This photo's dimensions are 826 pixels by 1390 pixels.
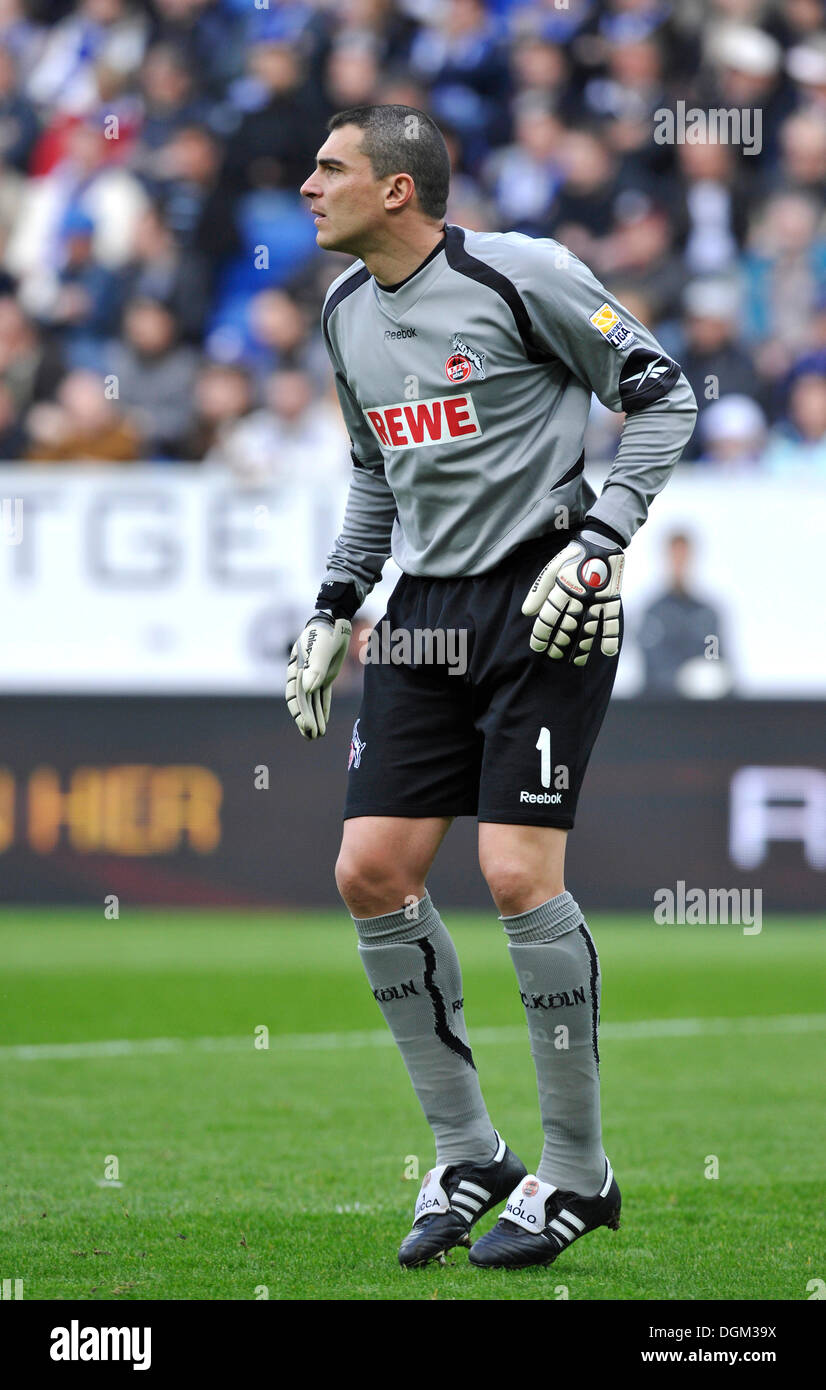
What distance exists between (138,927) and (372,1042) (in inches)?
162

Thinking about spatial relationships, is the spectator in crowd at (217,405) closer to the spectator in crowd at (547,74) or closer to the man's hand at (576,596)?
the spectator in crowd at (547,74)

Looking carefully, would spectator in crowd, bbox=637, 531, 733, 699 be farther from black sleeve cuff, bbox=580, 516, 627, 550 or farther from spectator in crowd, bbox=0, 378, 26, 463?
black sleeve cuff, bbox=580, 516, 627, 550

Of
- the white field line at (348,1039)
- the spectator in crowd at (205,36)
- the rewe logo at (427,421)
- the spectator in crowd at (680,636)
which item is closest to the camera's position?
the rewe logo at (427,421)

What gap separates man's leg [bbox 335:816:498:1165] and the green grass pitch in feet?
1.02

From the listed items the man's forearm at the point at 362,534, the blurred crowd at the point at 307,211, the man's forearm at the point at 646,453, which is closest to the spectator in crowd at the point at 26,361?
the blurred crowd at the point at 307,211

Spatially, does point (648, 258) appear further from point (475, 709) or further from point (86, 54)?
point (475, 709)

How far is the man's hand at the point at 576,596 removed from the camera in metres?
4.09

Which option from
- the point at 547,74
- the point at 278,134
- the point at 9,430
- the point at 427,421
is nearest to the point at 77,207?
the point at 278,134

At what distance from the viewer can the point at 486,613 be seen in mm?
4355

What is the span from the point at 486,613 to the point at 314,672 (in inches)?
21.2

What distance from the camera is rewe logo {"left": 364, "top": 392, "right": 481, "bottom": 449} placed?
4367 millimetres

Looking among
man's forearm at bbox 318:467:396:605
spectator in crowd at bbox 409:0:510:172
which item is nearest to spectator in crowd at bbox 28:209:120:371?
spectator in crowd at bbox 409:0:510:172

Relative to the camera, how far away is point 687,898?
481 inches
